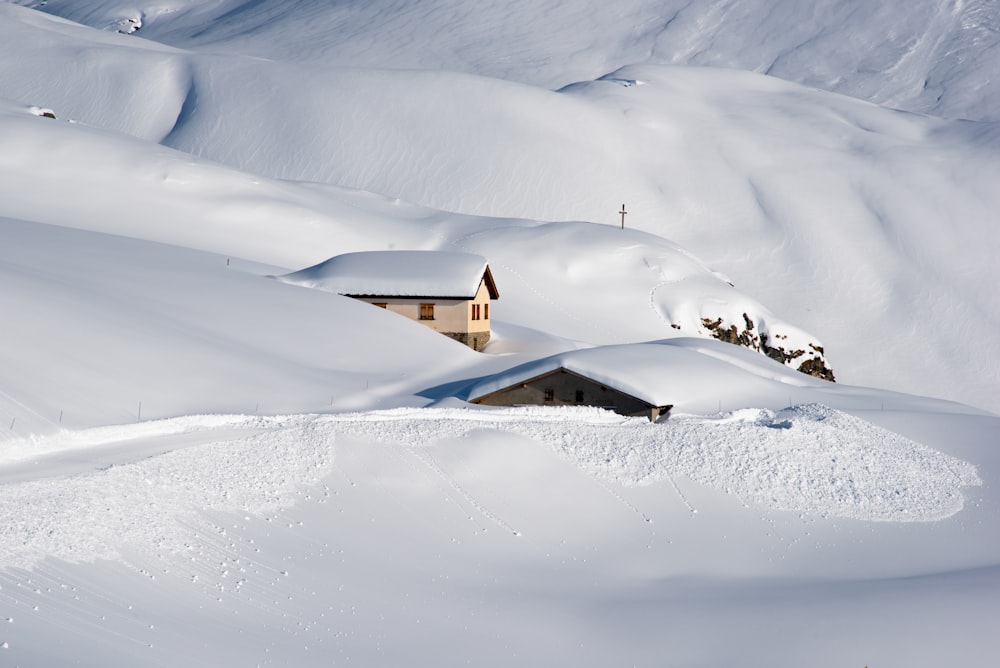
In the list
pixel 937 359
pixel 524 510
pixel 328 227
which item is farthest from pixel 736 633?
pixel 937 359

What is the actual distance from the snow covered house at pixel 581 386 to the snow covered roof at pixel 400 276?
11.6 metres

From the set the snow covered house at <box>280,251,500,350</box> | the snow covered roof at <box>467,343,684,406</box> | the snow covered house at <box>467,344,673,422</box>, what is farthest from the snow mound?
the snow covered house at <box>280,251,500,350</box>

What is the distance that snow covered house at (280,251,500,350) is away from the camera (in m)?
42.2

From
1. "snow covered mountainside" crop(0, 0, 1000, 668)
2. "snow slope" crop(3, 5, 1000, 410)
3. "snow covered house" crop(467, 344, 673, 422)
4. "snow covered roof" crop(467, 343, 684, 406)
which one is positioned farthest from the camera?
"snow slope" crop(3, 5, 1000, 410)

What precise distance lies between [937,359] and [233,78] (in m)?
59.4

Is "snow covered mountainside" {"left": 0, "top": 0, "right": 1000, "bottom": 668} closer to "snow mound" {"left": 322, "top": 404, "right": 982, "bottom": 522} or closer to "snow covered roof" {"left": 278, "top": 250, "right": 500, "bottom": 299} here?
"snow mound" {"left": 322, "top": 404, "right": 982, "bottom": 522}

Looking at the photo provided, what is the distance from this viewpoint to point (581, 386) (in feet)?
98.8

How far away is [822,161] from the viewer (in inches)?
4141

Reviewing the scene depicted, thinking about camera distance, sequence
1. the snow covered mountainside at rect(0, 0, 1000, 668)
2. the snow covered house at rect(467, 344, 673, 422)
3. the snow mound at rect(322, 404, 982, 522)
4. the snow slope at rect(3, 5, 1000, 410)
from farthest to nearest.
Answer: the snow slope at rect(3, 5, 1000, 410)
the snow covered house at rect(467, 344, 673, 422)
the snow mound at rect(322, 404, 982, 522)
the snow covered mountainside at rect(0, 0, 1000, 668)

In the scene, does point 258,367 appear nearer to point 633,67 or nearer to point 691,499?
point 691,499

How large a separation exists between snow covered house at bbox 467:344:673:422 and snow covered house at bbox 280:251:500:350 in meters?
11.1

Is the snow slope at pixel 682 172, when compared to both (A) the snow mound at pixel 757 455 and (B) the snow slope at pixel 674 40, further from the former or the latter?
(A) the snow mound at pixel 757 455

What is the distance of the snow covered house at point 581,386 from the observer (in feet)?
96.4

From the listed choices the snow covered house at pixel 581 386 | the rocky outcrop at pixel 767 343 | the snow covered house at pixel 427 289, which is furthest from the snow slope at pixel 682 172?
the snow covered house at pixel 581 386
